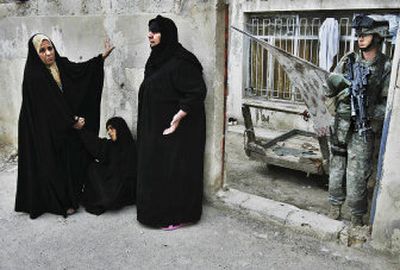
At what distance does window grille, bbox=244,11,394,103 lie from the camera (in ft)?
23.3

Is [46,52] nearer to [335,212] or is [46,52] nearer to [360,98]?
[360,98]

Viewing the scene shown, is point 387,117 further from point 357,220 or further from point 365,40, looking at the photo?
point 357,220

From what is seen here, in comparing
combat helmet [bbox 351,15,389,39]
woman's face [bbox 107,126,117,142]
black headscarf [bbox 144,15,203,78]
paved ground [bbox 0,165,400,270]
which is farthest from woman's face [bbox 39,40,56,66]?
combat helmet [bbox 351,15,389,39]

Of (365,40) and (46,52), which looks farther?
(46,52)

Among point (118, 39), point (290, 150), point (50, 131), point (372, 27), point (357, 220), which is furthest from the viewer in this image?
point (290, 150)

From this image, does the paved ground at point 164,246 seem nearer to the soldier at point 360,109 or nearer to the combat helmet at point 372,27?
the soldier at point 360,109

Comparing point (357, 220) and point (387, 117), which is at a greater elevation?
point (387, 117)

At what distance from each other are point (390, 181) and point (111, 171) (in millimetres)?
2456

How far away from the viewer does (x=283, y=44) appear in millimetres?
7945

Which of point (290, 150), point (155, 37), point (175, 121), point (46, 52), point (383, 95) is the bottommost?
point (290, 150)

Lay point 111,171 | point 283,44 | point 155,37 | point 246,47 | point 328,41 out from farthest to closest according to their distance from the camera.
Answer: point 246,47 → point 283,44 → point 328,41 → point 111,171 → point 155,37

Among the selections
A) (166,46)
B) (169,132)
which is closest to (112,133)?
(169,132)

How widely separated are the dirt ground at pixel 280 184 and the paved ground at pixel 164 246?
3.75 ft

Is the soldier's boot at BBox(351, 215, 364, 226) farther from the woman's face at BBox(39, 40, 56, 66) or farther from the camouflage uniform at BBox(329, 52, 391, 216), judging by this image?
the woman's face at BBox(39, 40, 56, 66)
